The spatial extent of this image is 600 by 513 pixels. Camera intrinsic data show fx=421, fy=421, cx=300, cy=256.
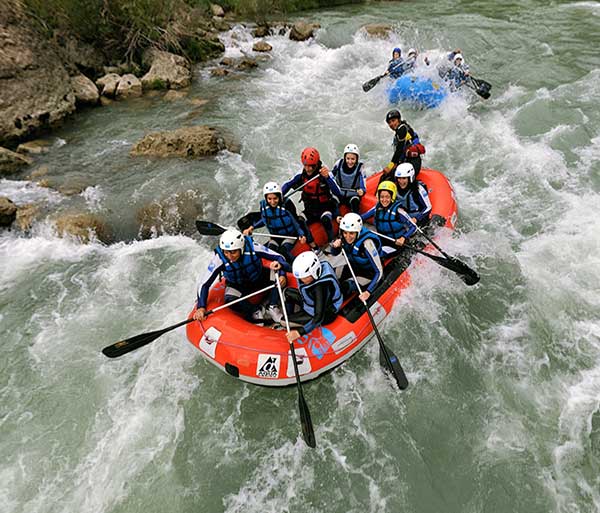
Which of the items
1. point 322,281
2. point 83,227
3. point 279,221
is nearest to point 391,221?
point 279,221

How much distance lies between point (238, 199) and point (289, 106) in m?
4.57

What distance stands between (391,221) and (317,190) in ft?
3.96

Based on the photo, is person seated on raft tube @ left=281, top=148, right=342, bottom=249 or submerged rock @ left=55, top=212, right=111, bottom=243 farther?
submerged rock @ left=55, top=212, right=111, bottom=243

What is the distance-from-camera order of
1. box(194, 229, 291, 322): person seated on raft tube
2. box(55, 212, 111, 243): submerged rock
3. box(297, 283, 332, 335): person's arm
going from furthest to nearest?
box(55, 212, 111, 243): submerged rock
box(194, 229, 291, 322): person seated on raft tube
box(297, 283, 332, 335): person's arm

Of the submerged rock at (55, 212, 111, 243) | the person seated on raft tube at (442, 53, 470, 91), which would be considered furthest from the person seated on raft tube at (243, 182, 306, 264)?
the person seated on raft tube at (442, 53, 470, 91)

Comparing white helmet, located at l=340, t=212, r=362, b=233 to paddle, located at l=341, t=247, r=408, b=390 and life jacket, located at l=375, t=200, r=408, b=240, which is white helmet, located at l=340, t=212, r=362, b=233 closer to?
paddle, located at l=341, t=247, r=408, b=390

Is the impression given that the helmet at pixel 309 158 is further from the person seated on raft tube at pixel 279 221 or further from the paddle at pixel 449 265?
the paddle at pixel 449 265

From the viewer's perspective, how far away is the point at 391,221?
5.39 m

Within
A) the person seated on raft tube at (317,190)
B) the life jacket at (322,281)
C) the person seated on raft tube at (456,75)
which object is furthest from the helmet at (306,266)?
the person seated on raft tube at (456,75)

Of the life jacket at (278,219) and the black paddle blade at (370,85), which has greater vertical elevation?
the life jacket at (278,219)

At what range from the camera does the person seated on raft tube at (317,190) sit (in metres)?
5.84

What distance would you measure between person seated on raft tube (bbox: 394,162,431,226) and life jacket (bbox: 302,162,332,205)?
98 cm

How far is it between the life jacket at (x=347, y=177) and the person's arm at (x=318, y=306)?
224 centimetres

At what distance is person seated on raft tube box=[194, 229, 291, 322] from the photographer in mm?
4605
